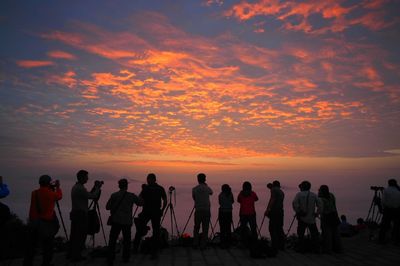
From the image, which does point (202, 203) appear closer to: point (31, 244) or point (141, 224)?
point (141, 224)

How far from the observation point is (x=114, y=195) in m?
9.06

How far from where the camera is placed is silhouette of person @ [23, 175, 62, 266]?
7.52 meters

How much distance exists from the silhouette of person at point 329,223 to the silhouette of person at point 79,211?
6.95 meters

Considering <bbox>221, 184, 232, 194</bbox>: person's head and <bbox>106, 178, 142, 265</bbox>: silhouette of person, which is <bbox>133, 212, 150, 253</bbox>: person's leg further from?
<bbox>221, 184, 232, 194</bbox>: person's head

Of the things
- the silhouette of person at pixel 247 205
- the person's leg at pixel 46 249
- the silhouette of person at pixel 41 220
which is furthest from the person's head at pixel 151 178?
the silhouette of person at pixel 247 205

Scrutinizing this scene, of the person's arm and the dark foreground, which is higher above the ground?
the person's arm

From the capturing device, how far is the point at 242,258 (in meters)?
9.88

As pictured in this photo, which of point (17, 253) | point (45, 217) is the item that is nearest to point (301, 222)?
point (45, 217)

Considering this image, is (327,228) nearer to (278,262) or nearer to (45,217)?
(278,262)

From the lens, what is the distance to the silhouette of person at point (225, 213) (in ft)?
38.1

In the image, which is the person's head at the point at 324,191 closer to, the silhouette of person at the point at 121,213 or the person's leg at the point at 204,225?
the person's leg at the point at 204,225

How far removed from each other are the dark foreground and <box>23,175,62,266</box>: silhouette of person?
1537 mm

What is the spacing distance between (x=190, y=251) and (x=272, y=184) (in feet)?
11.3

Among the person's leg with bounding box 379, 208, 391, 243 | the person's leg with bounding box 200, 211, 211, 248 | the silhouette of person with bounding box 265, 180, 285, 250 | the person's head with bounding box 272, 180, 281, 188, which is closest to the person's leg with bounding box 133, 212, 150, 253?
the person's leg with bounding box 200, 211, 211, 248
